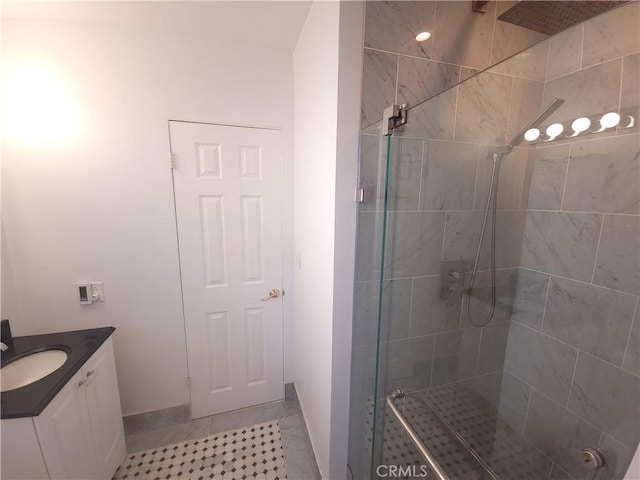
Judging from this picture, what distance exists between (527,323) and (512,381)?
36cm

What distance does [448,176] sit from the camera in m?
1.22

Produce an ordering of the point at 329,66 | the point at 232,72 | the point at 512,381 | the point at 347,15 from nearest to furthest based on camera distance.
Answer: the point at 347,15 < the point at 329,66 < the point at 512,381 < the point at 232,72

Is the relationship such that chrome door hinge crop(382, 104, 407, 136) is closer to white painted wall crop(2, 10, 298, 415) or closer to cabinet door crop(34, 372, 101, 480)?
white painted wall crop(2, 10, 298, 415)

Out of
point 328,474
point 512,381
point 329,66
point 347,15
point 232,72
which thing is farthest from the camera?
point 232,72

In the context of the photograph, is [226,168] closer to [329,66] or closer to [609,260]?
[329,66]

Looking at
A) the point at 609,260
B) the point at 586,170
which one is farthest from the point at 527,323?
the point at 586,170

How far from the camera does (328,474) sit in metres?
1.35

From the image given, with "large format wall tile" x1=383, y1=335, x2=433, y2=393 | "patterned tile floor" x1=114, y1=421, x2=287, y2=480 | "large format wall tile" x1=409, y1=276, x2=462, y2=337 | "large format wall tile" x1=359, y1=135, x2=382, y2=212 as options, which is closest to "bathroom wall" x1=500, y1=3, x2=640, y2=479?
"large format wall tile" x1=409, y1=276, x2=462, y2=337

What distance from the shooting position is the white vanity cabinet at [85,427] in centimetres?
101

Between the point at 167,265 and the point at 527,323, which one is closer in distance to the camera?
the point at 527,323

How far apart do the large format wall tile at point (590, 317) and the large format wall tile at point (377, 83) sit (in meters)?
1.22

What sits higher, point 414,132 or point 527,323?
point 414,132

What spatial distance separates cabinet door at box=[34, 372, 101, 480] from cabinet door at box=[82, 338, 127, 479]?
47mm

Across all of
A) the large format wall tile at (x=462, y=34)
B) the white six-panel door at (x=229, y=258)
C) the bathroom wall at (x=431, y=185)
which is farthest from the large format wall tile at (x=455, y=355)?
the large format wall tile at (x=462, y=34)
